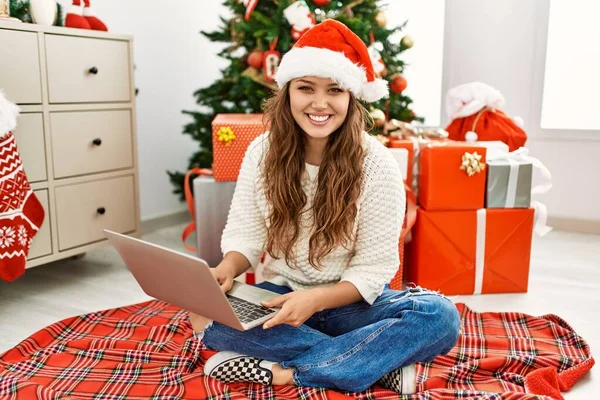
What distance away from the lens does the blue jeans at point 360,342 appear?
3.84 ft

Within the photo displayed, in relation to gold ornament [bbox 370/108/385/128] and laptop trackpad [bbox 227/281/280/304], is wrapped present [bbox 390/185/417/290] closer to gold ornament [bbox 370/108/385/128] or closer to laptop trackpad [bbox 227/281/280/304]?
gold ornament [bbox 370/108/385/128]

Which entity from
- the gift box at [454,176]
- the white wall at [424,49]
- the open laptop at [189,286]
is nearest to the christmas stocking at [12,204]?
the open laptop at [189,286]

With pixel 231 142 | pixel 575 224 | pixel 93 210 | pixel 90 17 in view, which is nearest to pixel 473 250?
pixel 231 142

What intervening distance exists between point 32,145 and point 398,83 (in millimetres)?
1357

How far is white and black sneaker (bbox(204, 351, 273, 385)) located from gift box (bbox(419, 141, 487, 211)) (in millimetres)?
874

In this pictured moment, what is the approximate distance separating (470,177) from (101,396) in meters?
1.23

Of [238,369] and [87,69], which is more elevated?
[87,69]

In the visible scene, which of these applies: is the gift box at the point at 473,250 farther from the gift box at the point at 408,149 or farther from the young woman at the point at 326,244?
the young woman at the point at 326,244

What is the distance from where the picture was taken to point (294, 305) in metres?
1.13

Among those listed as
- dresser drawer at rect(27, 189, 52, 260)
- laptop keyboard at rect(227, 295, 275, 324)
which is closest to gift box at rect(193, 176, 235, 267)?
dresser drawer at rect(27, 189, 52, 260)

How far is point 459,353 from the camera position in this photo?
4.70 feet

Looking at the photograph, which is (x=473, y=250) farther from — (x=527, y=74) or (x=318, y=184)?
(x=527, y=74)

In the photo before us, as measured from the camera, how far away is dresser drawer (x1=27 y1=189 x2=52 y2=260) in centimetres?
185

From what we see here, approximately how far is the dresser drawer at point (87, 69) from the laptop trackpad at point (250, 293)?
1.03m
